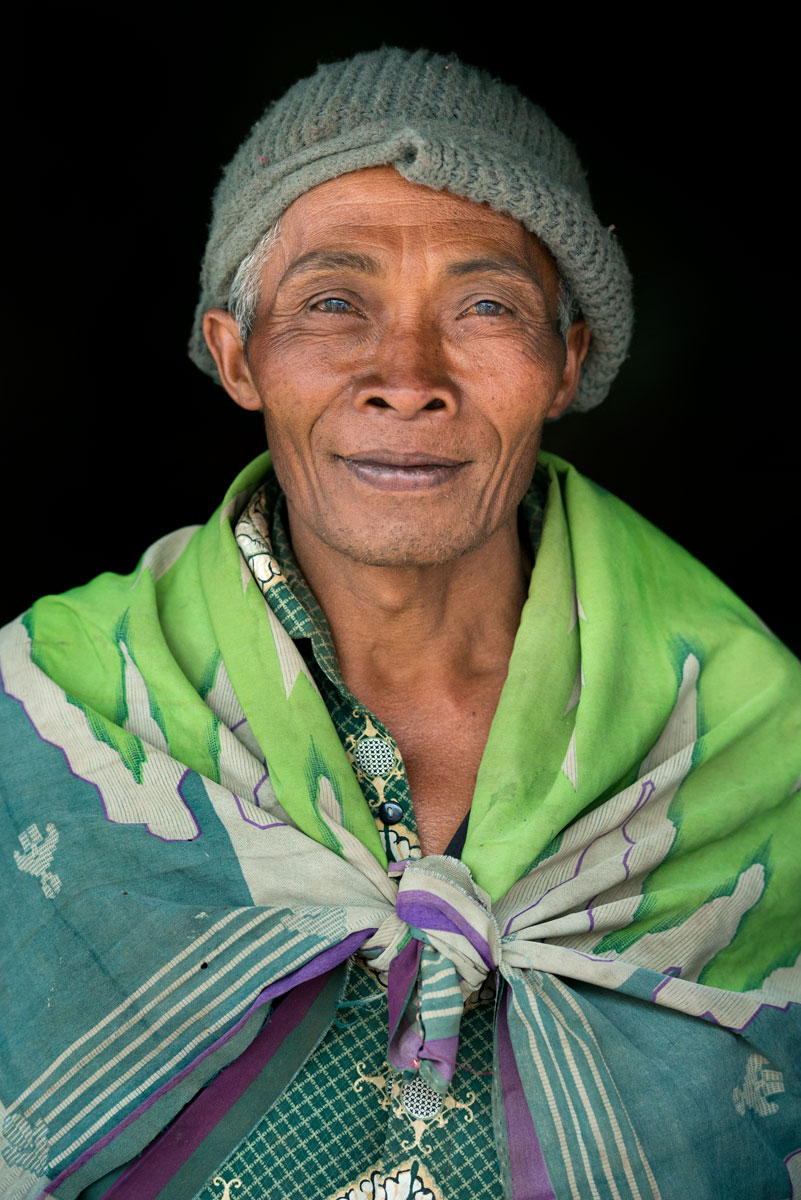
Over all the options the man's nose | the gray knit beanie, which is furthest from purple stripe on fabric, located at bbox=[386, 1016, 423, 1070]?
the gray knit beanie

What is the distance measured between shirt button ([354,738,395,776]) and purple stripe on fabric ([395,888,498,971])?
12.0 inches

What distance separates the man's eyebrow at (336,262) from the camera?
2.30 meters

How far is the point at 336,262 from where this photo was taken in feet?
7.59

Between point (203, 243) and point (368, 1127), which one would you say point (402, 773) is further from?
point (203, 243)

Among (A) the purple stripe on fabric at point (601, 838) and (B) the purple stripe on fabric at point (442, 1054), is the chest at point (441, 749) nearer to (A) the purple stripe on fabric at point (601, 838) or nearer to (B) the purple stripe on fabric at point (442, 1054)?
(A) the purple stripe on fabric at point (601, 838)

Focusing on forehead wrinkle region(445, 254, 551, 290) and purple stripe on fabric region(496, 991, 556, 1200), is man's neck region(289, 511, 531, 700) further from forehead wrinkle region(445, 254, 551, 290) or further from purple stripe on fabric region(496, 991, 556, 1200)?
purple stripe on fabric region(496, 991, 556, 1200)

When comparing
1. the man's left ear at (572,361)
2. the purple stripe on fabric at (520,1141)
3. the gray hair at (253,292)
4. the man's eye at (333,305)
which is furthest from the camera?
the man's left ear at (572,361)

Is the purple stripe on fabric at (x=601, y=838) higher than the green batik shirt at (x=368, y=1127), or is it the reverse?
the purple stripe on fabric at (x=601, y=838)

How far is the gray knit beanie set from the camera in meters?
2.27

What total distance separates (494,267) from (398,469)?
418 millimetres

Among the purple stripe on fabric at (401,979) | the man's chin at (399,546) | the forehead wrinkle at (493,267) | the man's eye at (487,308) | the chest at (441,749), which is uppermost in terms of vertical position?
the forehead wrinkle at (493,267)

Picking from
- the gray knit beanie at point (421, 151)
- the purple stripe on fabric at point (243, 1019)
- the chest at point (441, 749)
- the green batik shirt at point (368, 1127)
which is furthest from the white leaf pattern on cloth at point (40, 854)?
the gray knit beanie at point (421, 151)

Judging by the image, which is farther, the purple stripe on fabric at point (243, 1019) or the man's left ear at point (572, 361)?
the man's left ear at point (572, 361)

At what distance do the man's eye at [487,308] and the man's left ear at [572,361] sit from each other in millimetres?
324
